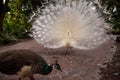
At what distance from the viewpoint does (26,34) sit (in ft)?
29.9

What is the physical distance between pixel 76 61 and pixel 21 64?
2.23 m

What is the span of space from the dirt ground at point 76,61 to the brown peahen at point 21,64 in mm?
714

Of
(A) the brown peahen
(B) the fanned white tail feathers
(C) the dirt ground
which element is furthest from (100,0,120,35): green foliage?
(A) the brown peahen

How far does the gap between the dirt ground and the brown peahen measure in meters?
0.71

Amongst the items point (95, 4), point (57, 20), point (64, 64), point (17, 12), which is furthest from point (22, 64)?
point (17, 12)

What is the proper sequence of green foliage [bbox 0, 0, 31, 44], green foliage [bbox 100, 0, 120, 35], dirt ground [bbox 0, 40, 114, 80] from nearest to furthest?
dirt ground [bbox 0, 40, 114, 80], green foliage [bbox 100, 0, 120, 35], green foliage [bbox 0, 0, 31, 44]

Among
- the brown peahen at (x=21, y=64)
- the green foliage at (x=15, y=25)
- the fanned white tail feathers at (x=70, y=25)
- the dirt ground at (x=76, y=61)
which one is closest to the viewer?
the brown peahen at (x=21, y=64)

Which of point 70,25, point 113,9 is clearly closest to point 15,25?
point 70,25

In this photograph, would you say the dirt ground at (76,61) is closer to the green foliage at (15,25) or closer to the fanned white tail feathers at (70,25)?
the fanned white tail feathers at (70,25)

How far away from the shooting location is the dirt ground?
4747mm

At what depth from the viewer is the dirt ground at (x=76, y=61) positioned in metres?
4.75

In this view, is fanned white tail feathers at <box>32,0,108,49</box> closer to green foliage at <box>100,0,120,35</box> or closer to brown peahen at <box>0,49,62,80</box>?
green foliage at <box>100,0,120,35</box>

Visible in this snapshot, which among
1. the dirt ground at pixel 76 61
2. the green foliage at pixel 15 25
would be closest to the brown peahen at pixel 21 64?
the dirt ground at pixel 76 61

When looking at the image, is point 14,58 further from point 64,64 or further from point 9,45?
point 9,45
